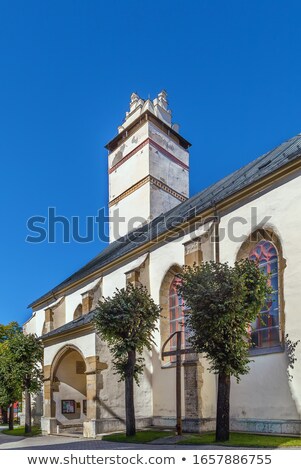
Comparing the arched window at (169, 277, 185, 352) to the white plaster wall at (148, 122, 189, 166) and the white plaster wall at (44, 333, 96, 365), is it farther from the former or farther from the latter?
the white plaster wall at (148, 122, 189, 166)

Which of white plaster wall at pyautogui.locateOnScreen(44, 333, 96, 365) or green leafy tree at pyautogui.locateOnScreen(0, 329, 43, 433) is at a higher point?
white plaster wall at pyautogui.locateOnScreen(44, 333, 96, 365)

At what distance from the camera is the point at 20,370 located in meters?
23.7

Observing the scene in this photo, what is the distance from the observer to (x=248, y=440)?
1302 centimetres

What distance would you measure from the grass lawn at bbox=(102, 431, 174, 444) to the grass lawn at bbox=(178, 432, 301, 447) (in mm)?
1389

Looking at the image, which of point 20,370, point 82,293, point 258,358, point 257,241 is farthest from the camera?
point 82,293

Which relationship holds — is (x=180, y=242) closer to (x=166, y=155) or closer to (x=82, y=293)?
(x=82, y=293)

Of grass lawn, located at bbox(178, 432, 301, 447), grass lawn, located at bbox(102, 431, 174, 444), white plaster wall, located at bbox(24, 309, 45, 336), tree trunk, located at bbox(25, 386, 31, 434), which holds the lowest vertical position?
tree trunk, located at bbox(25, 386, 31, 434)

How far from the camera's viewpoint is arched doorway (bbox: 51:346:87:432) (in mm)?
22375

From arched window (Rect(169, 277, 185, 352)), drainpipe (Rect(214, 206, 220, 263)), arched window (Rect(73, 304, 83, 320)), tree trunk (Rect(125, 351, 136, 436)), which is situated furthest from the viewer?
arched window (Rect(73, 304, 83, 320))

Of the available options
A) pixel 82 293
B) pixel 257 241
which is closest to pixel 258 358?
pixel 257 241

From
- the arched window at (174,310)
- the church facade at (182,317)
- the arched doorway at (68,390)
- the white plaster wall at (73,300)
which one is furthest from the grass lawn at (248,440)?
the white plaster wall at (73,300)

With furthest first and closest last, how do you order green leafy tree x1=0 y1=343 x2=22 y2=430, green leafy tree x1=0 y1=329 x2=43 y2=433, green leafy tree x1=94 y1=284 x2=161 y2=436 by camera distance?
1. green leafy tree x1=0 y1=343 x2=22 y2=430
2. green leafy tree x1=0 y1=329 x2=43 y2=433
3. green leafy tree x1=94 y1=284 x2=161 y2=436

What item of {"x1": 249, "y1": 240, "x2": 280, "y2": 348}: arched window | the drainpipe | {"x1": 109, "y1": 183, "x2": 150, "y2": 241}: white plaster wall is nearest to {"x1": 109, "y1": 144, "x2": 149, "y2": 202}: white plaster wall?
{"x1": 109, "y1": 183, "x2": 150, "y2": 241}: white plaster wall

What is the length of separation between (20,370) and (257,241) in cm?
1402
